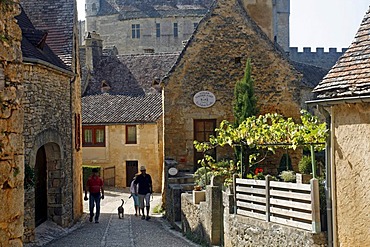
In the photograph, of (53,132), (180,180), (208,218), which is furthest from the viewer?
(180,180)

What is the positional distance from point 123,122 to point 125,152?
5.24 ft

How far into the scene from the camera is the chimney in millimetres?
37312

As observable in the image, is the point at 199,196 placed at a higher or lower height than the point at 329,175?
lower

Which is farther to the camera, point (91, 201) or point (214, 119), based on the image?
point (214, 119)

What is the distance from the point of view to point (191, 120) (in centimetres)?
2142

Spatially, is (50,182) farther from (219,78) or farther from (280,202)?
(280,202)

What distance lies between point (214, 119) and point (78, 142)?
4793 mm

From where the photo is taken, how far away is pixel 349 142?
936 cm

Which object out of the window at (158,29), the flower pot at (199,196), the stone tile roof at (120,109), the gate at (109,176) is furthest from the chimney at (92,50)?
the flower pot at (199,196)

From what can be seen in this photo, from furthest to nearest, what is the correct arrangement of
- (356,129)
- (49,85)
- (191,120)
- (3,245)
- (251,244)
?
1. (191,120)
2. (49,85)
3. (251,244)
4. (356,129)
5. (3,245)

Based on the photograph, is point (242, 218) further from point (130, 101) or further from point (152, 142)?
point (130, 101)

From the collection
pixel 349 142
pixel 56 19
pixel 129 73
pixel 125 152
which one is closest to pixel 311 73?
pixel 129 73

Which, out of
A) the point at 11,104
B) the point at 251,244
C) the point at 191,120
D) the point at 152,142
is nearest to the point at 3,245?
the point at 11,104

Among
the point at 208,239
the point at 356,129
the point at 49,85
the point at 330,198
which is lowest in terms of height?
the point at 208,239
